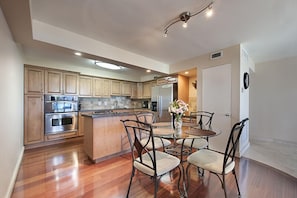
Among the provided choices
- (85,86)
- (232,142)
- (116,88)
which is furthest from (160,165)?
(116,88)

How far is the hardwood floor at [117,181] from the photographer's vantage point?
71.0 inches

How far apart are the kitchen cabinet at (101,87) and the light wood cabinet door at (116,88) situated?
0.18 metres

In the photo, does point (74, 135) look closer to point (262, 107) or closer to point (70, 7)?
point (70, 7)

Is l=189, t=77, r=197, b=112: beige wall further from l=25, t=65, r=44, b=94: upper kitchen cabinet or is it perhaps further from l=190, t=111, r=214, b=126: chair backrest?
l=25, t=65, r=44, b=94: upper kitchen cabinet

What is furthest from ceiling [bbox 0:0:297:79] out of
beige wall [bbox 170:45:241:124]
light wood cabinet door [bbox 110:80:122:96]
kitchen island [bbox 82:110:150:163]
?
light wood cabinet door [bbox 110:80:122:96]

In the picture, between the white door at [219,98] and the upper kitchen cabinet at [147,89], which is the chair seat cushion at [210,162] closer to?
the white door at [219,98]

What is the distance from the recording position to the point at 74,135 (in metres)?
4.31

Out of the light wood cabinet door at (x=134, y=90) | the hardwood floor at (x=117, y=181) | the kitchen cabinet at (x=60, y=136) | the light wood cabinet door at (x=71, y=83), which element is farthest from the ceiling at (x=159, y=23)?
the light wood cabinet door at (x=134, y=90)

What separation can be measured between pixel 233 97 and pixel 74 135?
4558 millimetres

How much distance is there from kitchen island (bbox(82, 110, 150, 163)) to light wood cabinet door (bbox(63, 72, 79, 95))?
1.84 meters

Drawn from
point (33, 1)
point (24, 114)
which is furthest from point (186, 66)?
point (24, 114)

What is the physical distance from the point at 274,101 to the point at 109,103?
5.67 meters

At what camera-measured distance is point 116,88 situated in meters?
5.76

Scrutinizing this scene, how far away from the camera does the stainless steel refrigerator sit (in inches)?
177
